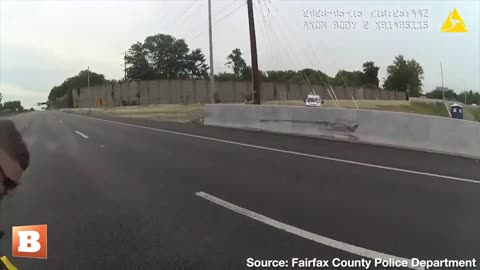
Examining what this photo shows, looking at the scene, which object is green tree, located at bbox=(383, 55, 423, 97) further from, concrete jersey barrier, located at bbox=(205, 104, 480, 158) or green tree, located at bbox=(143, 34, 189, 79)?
concrete jersey barrier, located at bbox=(205, 104, 480, 158)

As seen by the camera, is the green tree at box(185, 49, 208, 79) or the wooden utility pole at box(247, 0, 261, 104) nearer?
the wooden utility pole at box(247, 0, 261, 104)

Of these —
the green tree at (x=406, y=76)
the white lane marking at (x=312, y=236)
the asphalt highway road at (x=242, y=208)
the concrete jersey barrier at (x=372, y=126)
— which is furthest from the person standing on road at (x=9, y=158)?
the green tree at (x=406, y=76)

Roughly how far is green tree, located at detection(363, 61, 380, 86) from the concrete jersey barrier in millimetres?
132254

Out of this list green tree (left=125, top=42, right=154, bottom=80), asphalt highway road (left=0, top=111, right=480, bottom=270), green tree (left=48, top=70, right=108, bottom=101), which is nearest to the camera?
asphalt highway road (left=0, top=111, right=480, bottom=270)

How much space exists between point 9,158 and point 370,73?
5767 inches

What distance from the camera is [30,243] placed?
4.77 meters

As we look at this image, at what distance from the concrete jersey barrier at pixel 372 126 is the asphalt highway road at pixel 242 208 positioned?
45.6 inches

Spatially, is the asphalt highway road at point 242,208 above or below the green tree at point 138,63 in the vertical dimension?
below

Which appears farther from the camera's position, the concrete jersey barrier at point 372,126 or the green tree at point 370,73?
the green tree at point 370,73

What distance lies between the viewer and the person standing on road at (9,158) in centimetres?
740

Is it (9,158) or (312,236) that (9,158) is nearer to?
(9,158)

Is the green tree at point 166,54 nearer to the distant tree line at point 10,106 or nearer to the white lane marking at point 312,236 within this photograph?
the distant tree line at point 10,106

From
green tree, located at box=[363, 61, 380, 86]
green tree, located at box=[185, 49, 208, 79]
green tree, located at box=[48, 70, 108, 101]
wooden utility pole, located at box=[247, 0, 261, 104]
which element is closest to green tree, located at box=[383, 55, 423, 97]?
green tree, located at box=[363, 61, 380, 86]

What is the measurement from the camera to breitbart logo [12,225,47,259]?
15.1 feet
